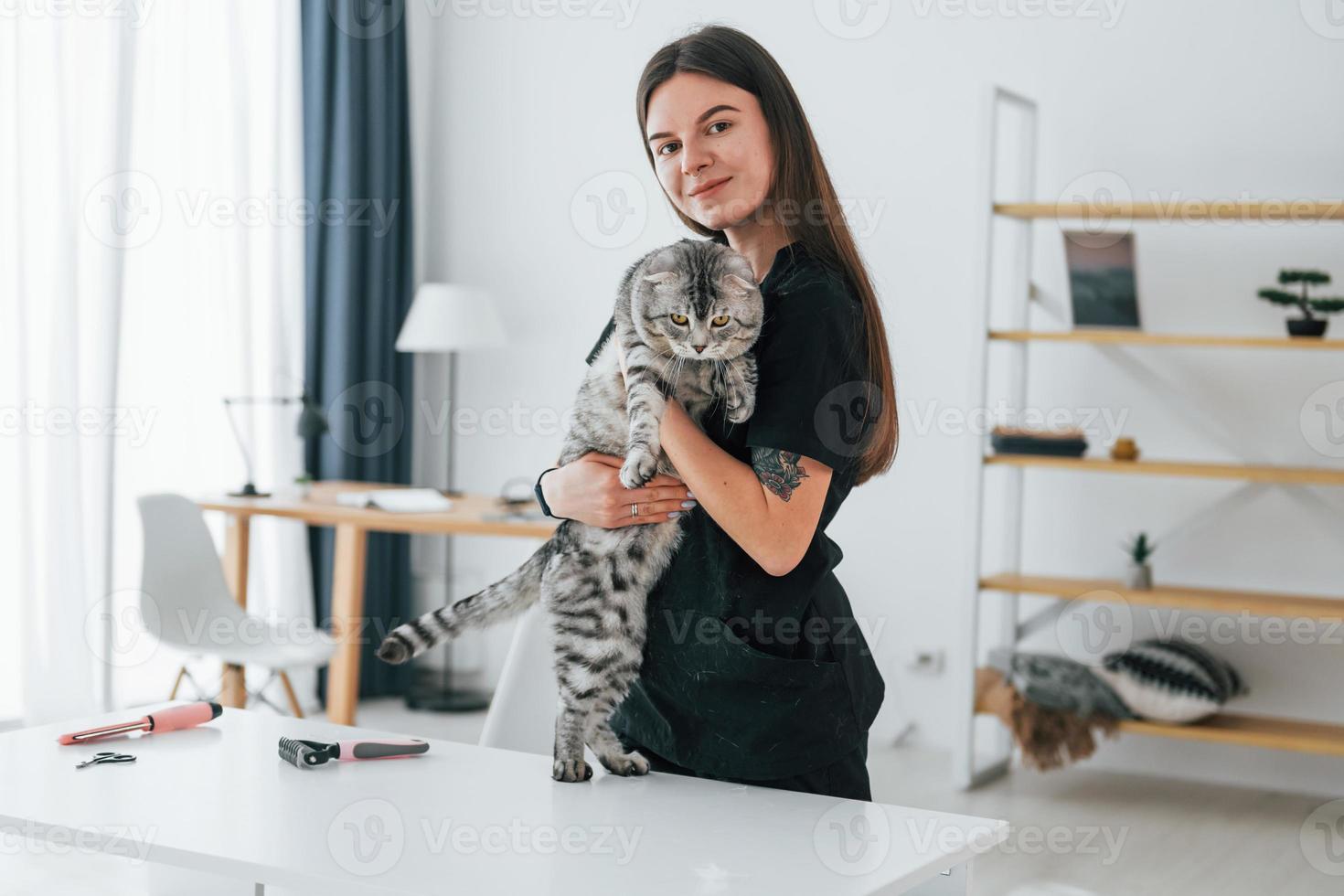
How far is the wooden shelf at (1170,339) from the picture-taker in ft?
11.5

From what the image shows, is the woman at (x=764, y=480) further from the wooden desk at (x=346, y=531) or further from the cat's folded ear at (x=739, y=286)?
the wooden desk at (x=346, y=531)

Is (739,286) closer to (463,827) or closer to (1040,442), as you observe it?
(463,827)

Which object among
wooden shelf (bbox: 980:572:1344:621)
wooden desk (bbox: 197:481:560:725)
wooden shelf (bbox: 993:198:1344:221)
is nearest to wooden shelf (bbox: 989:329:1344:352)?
wooden shelf (bbox: 993:198:1344:221)

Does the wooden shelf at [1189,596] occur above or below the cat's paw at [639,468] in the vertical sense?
below

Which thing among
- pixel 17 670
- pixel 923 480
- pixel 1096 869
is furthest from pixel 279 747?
pixel 923 480

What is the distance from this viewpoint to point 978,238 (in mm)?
3824

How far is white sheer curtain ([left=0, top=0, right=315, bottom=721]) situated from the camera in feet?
12.7

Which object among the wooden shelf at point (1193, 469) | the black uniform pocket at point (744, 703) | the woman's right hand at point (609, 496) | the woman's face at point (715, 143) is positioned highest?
the woman's face at point (715, 143)

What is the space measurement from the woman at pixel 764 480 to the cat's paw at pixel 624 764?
40 mm

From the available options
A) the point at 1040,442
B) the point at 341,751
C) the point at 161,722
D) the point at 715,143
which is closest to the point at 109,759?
the point at 161,722

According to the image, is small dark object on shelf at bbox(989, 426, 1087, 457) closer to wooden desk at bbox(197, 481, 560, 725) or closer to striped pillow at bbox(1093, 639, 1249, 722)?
striped pillow at bbox(1093, 639, 1249, 722)

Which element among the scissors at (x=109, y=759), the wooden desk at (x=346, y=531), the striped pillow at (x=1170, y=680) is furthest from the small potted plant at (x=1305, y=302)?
the scissors at (x=109, y=759)

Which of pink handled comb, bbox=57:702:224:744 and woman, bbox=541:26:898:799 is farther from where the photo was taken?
pink handled comb, bbox=57:702:224:744

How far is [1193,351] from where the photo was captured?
13.0 ft
